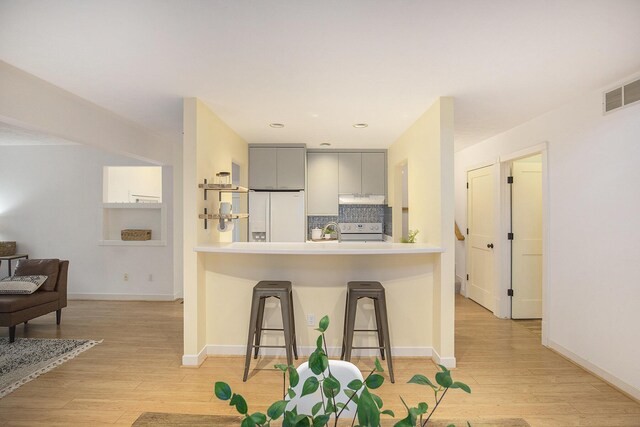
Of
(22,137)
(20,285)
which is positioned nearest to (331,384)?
(20,285)

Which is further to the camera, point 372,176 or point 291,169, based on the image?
point 372,176

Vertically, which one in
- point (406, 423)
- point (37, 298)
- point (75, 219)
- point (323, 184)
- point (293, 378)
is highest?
point (323, 184)

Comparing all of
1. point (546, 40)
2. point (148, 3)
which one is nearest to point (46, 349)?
point (148, 3)

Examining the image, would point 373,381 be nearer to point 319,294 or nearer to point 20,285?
point 319,294

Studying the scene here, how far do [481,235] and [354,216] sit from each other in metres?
1.95

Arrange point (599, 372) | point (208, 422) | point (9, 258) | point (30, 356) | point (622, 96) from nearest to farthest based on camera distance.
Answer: point (208, 422), point (622, 96), point (599, 372), point (30, 356), point (9, 258)

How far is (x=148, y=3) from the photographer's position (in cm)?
168

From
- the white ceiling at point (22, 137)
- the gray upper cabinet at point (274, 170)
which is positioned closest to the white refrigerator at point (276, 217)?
the gray upper cabinet at point (274, 170)

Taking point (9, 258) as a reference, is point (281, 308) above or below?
below

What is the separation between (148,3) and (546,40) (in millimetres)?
2183

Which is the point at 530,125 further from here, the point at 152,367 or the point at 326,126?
the point at 152,367

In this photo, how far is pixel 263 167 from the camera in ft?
16.8

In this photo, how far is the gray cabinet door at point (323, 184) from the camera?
550 cm

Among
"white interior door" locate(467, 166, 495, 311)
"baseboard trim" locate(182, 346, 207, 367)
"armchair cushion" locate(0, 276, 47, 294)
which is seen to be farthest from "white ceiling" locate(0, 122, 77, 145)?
"white interior door" locate(467, 166, 495, 311)
